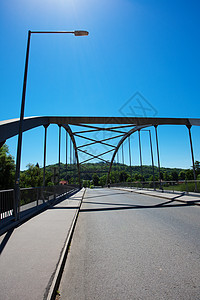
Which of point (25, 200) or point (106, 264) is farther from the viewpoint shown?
point (25, 200)

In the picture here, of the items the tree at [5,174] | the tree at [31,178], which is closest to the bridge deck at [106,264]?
the tree at [5,174]

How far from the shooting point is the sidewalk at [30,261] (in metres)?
2.36

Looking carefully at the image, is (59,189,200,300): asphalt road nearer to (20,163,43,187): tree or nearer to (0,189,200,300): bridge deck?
(0,189,200,300): bridge deck

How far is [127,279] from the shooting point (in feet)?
8.94

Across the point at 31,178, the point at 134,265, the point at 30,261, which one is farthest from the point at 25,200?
the point at 31,178

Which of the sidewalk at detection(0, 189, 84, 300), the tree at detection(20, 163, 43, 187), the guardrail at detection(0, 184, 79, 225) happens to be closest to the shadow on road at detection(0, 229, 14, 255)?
the sidewalk at detection(0, 189, 84, 300)

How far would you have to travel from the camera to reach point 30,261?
327cm

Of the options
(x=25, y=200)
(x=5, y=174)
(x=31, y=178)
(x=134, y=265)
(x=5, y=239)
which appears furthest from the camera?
(x=31, y=178)

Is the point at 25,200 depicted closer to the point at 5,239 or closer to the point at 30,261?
the point at 5,239

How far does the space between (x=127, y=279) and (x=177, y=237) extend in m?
2.42

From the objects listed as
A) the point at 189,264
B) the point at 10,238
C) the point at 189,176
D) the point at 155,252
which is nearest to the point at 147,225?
the point at 155,252

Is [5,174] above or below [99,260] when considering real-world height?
above

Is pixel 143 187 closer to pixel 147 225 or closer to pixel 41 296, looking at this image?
pixel 147 225

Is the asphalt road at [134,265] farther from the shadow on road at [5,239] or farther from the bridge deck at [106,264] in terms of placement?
the shadow on road at [5,239]
